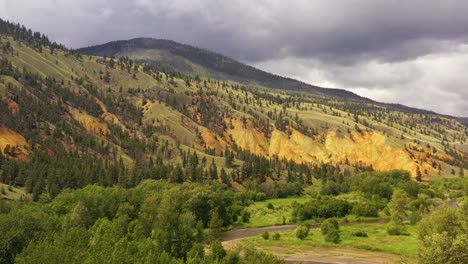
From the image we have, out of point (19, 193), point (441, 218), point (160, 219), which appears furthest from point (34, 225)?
point (19, 193)

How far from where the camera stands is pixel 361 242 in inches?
4702

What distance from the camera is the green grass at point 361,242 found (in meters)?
111

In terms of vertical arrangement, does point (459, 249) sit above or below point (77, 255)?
above

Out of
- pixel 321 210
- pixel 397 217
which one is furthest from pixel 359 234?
pixel 321 210

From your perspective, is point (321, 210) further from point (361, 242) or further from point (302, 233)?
point (361, 242)

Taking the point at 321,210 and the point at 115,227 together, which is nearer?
the point at 115,227

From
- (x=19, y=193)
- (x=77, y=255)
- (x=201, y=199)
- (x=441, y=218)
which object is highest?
(x=441, y=218)

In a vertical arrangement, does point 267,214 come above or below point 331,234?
below

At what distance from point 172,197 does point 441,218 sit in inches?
2385

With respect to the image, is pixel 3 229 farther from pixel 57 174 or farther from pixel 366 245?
pixel 57 174

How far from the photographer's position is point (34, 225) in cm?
7775

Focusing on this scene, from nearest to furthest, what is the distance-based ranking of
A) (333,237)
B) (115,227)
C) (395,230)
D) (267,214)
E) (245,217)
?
(115,227) → (333,237) → (395,230) → (245,217) → (267,214)

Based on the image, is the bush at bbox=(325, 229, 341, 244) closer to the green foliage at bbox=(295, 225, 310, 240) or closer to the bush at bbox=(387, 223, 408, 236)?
the green foliage at bbox=(295, 225, 310, 240)

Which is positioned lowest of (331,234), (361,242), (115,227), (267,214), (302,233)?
(267,214)
